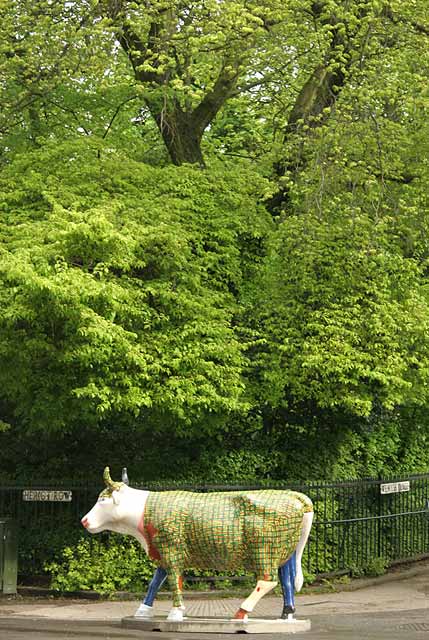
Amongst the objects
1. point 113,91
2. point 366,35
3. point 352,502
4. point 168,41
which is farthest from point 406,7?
point 352,502

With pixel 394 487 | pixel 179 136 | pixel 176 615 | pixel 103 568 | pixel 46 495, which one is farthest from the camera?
pixel 179 136

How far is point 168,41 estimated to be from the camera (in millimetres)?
19031

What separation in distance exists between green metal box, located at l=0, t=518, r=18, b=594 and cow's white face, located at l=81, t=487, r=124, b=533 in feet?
10.0

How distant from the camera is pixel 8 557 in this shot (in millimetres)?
15797

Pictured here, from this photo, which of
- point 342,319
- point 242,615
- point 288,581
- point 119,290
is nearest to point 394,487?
point 342,319

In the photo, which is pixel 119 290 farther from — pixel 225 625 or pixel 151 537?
pixel 225 625

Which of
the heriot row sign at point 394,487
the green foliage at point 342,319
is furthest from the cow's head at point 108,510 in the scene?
the heriot row sign at point 394,487

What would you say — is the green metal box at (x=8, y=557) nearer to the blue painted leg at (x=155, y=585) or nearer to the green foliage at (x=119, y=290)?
the green foliage at (x=119, y=290)

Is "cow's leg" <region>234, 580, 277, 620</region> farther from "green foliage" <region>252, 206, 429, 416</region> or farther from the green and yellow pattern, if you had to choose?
"green foliage" <region>252, 206, 429, 416</region>

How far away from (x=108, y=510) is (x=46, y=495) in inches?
146

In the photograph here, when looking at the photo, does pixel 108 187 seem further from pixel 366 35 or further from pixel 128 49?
pixel 366 35

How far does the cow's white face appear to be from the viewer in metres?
13.0

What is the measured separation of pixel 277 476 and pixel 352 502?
4.43 ft

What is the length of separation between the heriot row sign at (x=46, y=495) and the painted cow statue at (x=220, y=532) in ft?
11.3
